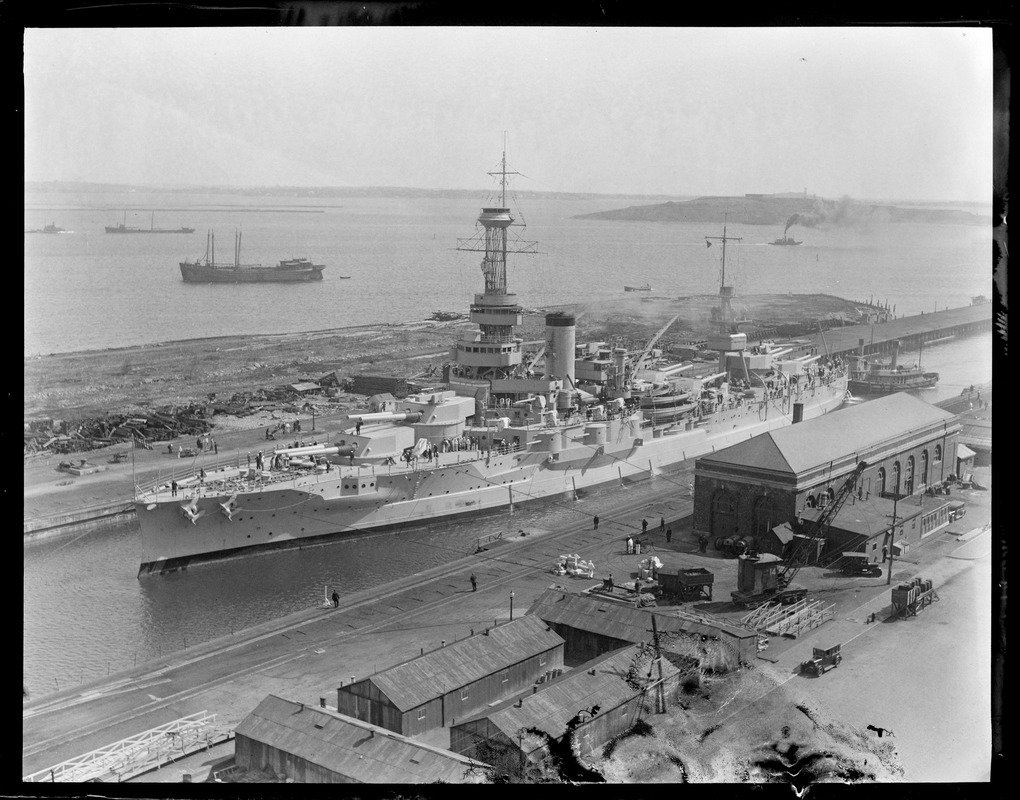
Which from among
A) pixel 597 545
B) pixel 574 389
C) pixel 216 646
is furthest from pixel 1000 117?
pixel 574 389

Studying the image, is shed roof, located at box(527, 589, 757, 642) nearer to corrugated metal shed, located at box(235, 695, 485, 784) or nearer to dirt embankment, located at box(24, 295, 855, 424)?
corrugated metal shed, located at box(235, 695, 485, 784)

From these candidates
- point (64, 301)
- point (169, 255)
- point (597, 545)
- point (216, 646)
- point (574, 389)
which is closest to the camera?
point (216, 646)

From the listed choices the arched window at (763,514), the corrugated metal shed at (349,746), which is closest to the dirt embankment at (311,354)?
the arched window at (763,514)

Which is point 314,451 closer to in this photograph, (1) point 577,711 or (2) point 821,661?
(1) point 577,711

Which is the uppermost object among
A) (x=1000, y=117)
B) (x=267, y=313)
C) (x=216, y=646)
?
(x=1000, y=117)

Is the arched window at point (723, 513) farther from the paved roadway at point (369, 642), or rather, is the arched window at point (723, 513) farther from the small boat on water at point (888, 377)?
the small boat on water at point (888, 377)

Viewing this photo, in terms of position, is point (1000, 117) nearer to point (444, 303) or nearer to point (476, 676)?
point (476, 676)
